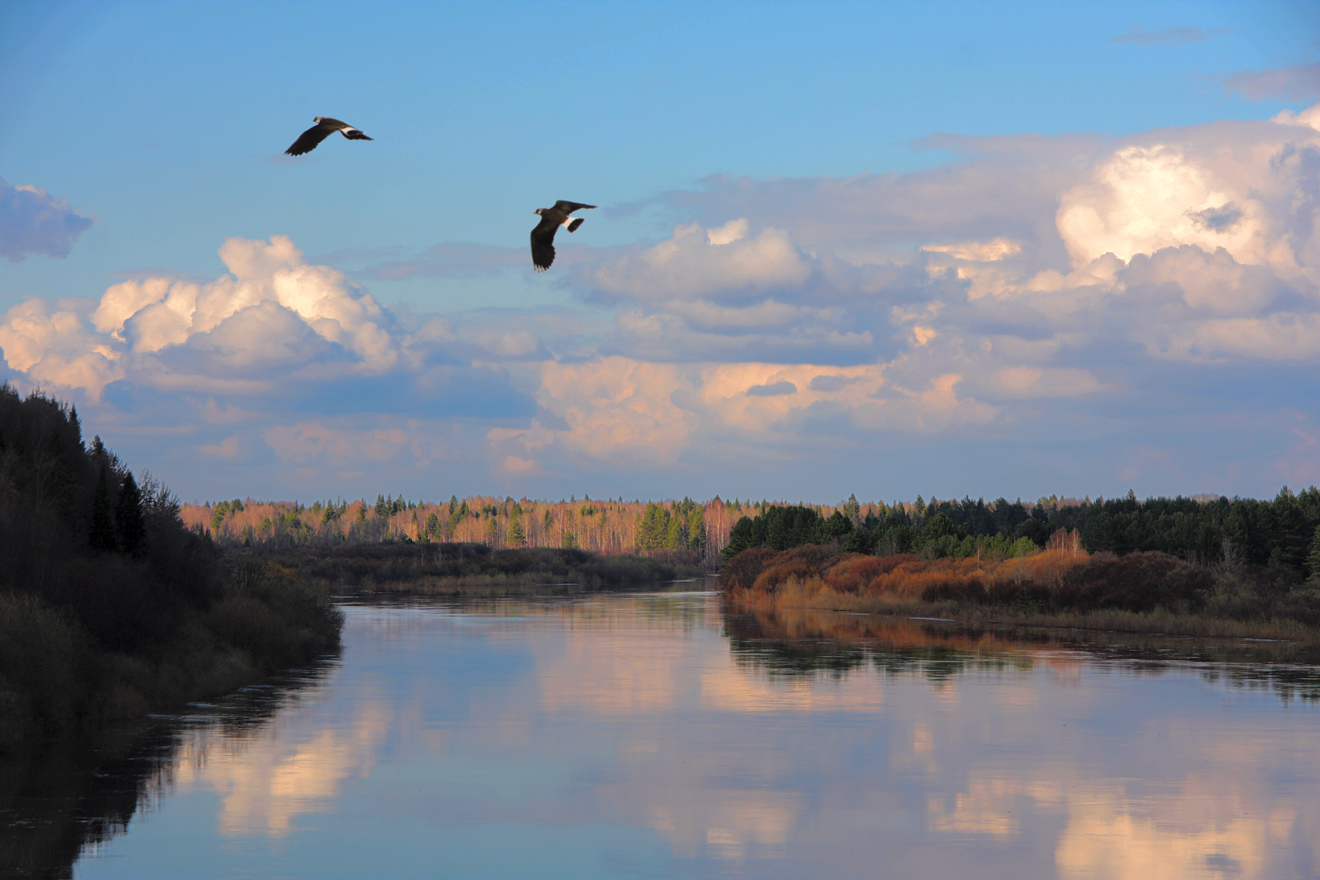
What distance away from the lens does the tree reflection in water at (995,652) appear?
5022cm

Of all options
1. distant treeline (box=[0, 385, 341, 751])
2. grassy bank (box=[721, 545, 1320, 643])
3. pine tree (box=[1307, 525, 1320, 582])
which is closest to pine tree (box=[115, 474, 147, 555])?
distant treeline (box=[0, 385, 341, 751])

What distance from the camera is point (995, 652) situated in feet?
195

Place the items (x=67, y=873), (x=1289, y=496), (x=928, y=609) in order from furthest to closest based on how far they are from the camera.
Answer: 1. (x=1289, y=496)
2. (x=928, y=609)
3. (x=67, y=873)

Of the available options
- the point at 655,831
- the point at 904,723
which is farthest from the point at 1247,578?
the point at 655,831

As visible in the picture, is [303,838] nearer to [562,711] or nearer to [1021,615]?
[562,711]

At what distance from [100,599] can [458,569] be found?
12533 cm

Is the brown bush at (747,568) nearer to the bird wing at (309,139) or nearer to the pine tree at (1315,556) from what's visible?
the pine tree at (1315,556)

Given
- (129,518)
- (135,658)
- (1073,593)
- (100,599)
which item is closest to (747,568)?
(1073,593)

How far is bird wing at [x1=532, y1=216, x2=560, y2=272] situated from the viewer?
723 inches

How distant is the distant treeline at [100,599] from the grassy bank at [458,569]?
294 feet

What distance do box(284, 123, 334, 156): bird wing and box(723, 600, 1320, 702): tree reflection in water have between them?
35292 mm

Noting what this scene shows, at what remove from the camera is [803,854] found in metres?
21.2

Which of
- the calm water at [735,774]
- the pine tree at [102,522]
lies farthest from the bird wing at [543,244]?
the pine tree at [102,522]

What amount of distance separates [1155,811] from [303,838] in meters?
15.9
